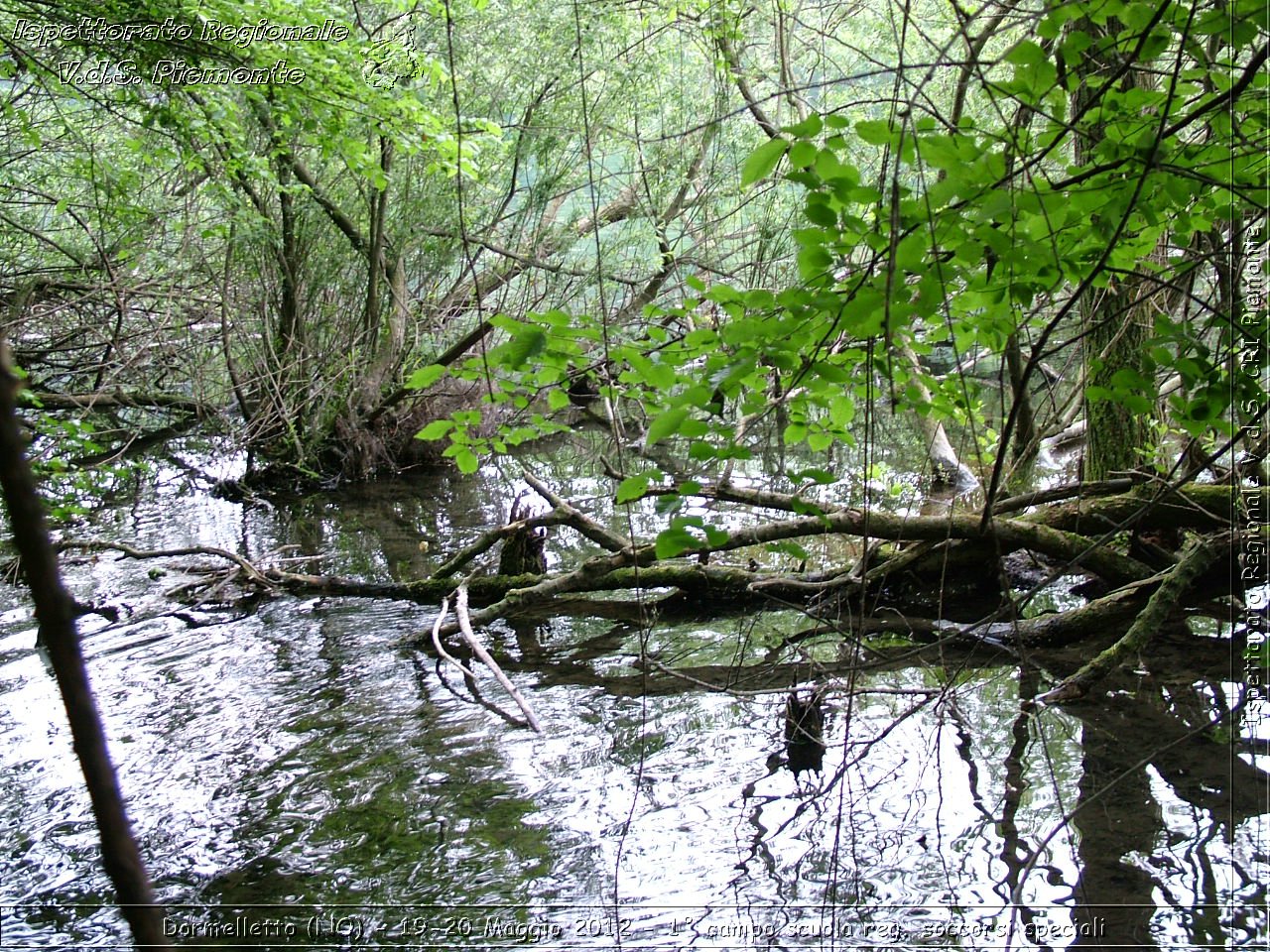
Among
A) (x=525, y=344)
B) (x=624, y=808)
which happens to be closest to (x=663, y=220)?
(x=624, y=808)

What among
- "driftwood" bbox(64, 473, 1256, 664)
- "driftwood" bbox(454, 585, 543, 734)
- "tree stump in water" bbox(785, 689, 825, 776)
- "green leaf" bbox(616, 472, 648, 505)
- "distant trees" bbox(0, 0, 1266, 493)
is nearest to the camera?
"distant trees" bbox(0, 0, 1266, 493)

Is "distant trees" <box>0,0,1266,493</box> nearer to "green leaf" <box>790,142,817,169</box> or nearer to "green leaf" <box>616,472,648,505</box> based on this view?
"green leaf" <box>790,142,817,169</box>

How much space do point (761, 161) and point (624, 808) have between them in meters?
2.51

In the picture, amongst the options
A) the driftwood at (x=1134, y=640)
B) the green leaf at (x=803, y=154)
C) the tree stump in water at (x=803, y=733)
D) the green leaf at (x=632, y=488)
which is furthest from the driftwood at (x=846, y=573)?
the green leaf at (x=803, y=154)

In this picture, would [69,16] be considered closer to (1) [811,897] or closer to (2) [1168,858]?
(1) [811,897]

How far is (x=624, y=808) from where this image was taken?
11.2 ft

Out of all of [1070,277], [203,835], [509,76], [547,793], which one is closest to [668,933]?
[547,793]

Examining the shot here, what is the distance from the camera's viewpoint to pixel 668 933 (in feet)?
9.00

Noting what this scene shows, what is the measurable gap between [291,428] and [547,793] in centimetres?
698

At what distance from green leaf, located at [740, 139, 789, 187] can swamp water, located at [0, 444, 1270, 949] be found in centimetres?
106

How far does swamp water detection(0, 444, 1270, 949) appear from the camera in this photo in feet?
9.05

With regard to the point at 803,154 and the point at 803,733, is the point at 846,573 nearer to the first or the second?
the point at 803,733

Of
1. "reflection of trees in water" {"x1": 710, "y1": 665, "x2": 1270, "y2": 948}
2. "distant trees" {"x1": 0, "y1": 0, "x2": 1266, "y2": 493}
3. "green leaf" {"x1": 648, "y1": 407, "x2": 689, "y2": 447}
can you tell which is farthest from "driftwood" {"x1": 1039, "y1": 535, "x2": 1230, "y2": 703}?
"green leaf" {"x1": 648, "y1": 407, "x2": 689, "y2": 447}

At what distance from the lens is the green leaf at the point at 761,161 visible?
1.70m
